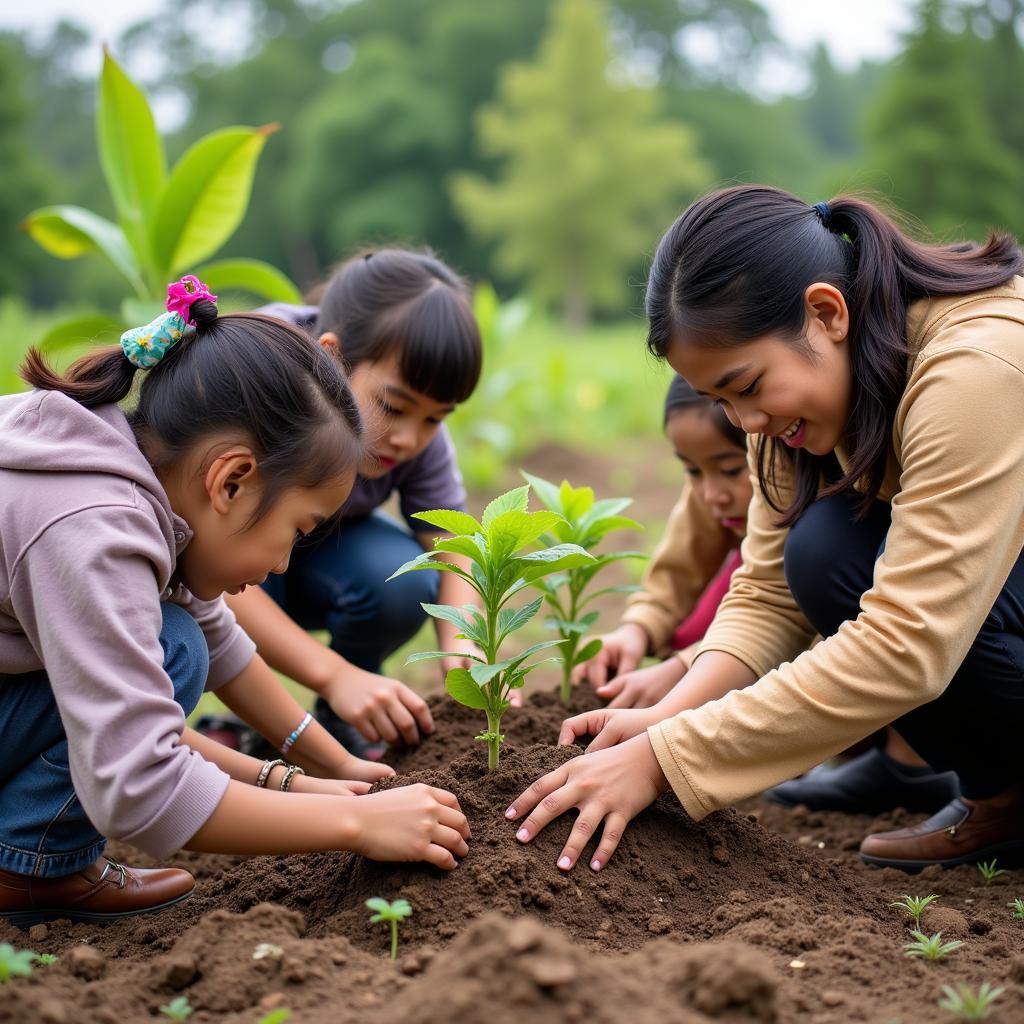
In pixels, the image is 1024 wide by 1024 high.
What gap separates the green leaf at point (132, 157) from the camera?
4.35 m

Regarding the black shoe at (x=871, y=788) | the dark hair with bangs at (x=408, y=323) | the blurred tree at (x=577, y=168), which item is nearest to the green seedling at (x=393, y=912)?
the dark hair with bangs at (x=408, y=323)

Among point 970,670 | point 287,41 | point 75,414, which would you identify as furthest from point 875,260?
point 287,41

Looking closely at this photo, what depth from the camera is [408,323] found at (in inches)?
108

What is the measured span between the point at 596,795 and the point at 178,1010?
801 mm

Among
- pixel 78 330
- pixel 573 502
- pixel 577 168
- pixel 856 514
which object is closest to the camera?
pixel 856 514

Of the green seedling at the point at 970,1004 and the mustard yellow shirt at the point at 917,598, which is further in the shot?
the mustard yellow shirt at the point at 917,598

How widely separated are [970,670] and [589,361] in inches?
416

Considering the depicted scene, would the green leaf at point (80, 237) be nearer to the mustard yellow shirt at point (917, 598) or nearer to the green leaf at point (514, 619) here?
the green leaf at point (514, 619)

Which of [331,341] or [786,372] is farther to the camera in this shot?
[331,341]

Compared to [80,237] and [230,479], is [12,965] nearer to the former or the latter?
[230,479]

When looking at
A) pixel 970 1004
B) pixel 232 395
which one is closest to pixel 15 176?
pixel 232 395

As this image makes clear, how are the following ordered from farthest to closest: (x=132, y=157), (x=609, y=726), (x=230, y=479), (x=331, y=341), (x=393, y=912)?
1. (x=132, y=157)
2. (x=331, y=341)
3. (x=609, y=726)
4. (x=230, y=479)
5. (x=393, y=912)

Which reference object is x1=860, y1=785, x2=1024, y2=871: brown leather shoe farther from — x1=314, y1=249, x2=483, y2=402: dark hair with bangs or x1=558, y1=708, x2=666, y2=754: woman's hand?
x1=314, y1=249, x2=483, y2=402: dark hair with bangs

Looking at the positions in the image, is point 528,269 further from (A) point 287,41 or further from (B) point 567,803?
(B) point 567,803
